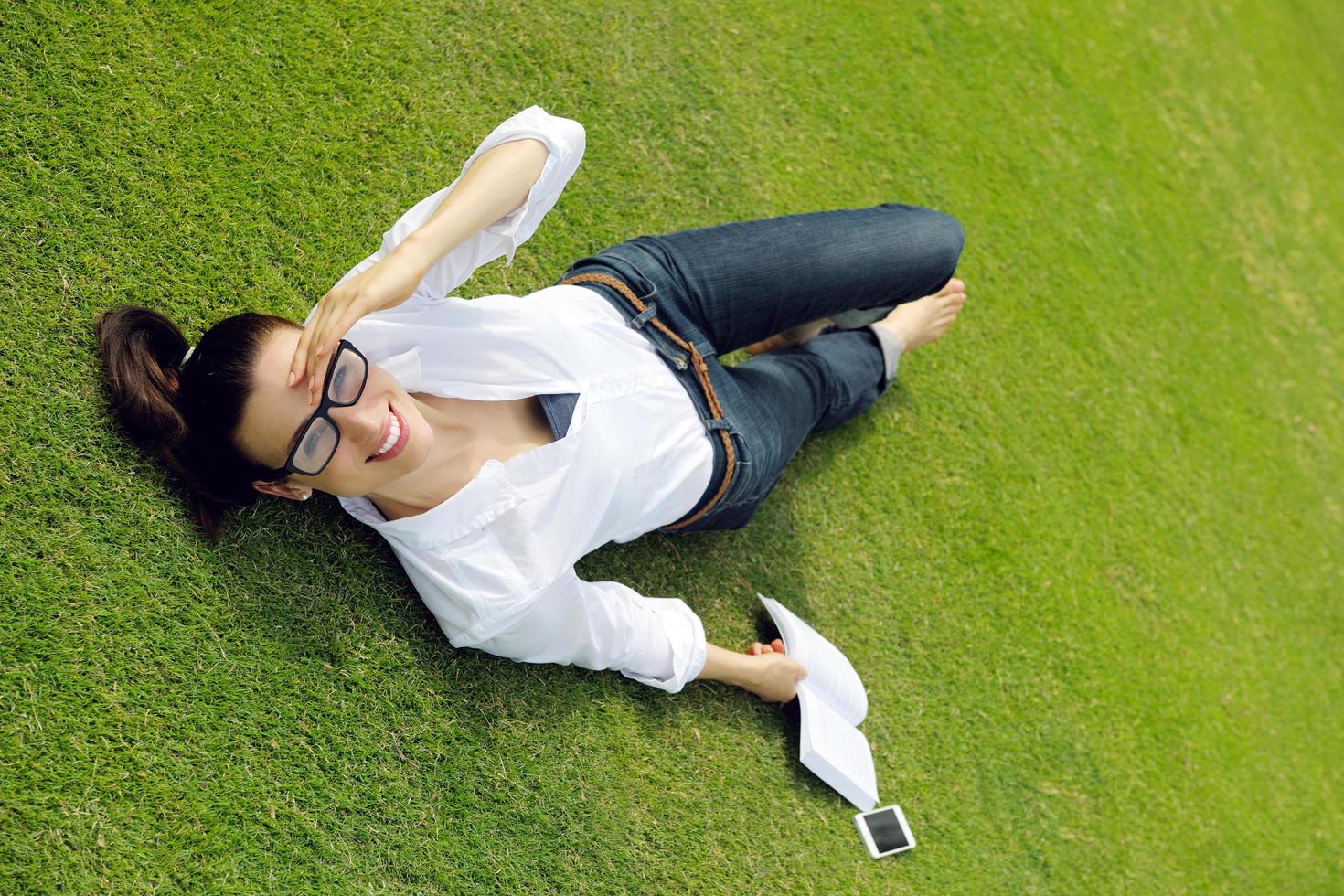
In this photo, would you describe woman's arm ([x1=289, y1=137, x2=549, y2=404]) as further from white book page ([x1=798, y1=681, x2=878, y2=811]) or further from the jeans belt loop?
white book page ([x1=798, y1=681, x2=878, y2=811])

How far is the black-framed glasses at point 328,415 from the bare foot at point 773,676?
1.41 m

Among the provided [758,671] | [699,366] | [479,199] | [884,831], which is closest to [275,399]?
[479,199]

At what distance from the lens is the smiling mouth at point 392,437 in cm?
203

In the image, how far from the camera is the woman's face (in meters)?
1.93

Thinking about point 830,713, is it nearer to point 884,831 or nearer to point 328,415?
point 884,831

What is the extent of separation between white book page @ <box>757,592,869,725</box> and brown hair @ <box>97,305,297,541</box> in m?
1.58

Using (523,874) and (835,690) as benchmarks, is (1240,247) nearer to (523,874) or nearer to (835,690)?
(835,690)

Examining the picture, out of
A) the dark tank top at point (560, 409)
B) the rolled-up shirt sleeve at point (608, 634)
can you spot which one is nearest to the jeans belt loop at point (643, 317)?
the dark tank top at point (560, 409)

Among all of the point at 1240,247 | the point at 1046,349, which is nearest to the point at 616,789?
the point at 1046,349

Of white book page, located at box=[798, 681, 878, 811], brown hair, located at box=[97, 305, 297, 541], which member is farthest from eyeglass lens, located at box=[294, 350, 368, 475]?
Answer: white book page, located at box=[798, 681, 878, 811]

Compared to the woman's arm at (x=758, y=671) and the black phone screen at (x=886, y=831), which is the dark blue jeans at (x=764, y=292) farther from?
the black phone screen at (x=886, y=831)

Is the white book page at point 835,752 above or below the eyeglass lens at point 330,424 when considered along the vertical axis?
below

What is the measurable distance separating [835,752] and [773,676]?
1.05 feet

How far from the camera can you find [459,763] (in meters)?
2.41
